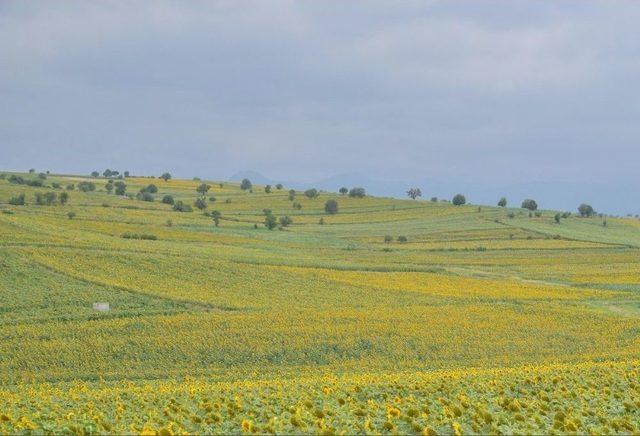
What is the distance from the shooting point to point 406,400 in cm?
1655

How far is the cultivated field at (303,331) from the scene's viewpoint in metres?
15.3

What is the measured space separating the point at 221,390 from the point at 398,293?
116 ft

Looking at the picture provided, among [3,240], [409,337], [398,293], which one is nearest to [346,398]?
[409,337]

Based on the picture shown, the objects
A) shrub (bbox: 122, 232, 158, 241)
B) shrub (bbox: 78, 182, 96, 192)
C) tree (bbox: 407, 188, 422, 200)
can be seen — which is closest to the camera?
shrub (bbox: 122, 232, 158, 241)

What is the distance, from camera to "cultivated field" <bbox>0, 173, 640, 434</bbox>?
50.2ft

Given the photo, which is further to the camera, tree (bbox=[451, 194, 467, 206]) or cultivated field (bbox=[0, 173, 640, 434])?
tree (bbox=[451, 194, 467, 206])

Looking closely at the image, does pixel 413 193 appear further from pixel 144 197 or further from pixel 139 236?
pixel 139 236

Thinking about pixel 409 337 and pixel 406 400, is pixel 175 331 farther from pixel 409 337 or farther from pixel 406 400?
pixel 406 400

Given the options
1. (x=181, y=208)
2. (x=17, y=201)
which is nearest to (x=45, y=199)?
(x=17, y=201)

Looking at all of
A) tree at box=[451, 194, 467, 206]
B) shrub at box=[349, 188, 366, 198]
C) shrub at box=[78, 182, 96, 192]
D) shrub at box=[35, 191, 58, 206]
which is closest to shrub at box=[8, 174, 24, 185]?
shrub at box=[78, 182, 96, 192]

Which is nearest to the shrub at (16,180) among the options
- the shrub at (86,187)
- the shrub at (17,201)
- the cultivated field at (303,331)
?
the shrub at (86,187)

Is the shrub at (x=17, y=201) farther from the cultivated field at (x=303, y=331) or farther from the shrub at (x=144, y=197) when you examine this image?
the shrub at (x=144, y=197)

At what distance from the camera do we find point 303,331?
37.0m

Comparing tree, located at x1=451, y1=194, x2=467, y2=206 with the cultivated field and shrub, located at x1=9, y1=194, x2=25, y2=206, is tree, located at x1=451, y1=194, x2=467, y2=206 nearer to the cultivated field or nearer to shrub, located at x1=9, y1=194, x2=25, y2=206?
the cultivated field
